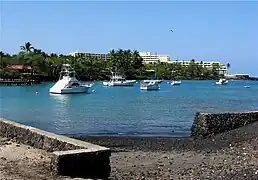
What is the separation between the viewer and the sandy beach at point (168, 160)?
1194 cm

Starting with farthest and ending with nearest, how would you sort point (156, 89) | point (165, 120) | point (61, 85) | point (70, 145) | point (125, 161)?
point (156, 89) < point (61, 85) < point (165, 120) < point (125, 161) < point (70, 145)

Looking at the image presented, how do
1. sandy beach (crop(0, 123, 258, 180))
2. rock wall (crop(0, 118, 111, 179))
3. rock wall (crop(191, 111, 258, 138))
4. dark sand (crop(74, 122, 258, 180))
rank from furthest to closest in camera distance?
rock wall (crop(191, 111, 258, 138)) → dark sand (crop(74, 122, 258, 180)) → sandy beach (crop(0, 123, 258, 180)) → rock wall (crop(0, 118, 111, 179))

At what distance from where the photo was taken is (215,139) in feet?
84.1

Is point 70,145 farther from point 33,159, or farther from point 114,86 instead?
point 114,86

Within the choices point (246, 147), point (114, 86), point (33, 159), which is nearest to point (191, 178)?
point (33, 159)

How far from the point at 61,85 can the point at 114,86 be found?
53827 millimetres

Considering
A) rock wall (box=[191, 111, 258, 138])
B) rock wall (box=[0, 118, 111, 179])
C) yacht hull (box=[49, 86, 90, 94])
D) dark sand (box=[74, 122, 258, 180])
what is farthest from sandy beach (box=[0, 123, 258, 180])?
yacht hull (box=[49, 86, 90, 94])

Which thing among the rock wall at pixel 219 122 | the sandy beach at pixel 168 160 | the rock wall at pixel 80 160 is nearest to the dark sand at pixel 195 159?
the sandy beach at pixel 168 160

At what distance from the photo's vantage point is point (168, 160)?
18578 mm

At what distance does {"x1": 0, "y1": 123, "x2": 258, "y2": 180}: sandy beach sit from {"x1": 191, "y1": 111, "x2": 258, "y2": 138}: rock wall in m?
2.09

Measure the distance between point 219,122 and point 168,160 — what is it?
10.1 metres

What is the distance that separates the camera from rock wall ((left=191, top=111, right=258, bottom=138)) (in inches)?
1099

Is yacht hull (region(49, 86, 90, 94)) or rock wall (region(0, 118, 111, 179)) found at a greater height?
rock wall (region(0, 118, 111, 179))

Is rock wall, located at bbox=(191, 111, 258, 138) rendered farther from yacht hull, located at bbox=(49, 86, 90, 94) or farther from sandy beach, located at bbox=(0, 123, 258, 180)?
yacht hull, located at bbox=(49, 86, 90, 94)
